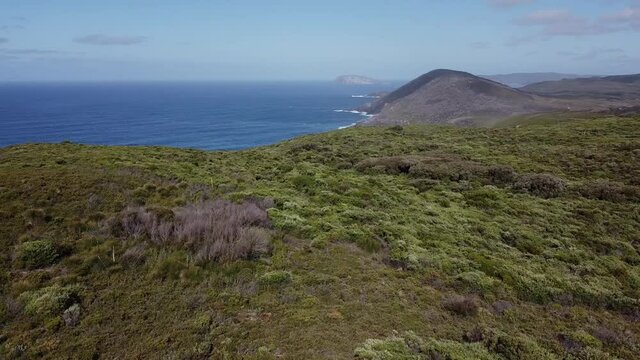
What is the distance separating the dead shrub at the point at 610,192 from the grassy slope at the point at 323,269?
82 cm

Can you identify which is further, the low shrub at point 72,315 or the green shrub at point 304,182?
the green shrub at point 304,182

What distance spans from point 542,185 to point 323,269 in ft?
72.3

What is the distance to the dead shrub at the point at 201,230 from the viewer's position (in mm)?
12687

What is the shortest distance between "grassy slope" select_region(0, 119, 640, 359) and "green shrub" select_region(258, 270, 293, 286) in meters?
0.18

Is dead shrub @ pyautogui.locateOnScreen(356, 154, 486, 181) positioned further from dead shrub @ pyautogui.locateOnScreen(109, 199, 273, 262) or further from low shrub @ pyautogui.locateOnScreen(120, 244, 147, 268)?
low shrub @ pyautogui.locateOnScreen(120, 244, 147, 268)

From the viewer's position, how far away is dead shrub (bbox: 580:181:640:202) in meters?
25.0

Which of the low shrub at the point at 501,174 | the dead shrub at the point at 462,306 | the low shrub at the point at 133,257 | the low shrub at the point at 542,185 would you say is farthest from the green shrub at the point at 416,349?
the low shrub at the point at 501,174

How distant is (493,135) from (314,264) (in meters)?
45.7

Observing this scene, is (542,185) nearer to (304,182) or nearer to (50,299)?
(304,182)

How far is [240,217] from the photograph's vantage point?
607 inches

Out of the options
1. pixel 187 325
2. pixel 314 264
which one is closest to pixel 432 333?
pixel 314 264

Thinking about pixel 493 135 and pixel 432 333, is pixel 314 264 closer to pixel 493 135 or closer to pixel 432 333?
pixel 432 333

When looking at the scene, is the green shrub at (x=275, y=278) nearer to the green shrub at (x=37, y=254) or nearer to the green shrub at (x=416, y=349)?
the green shrub at (x=416, y=349)

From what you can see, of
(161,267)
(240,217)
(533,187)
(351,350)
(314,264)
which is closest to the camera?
(351,350)
